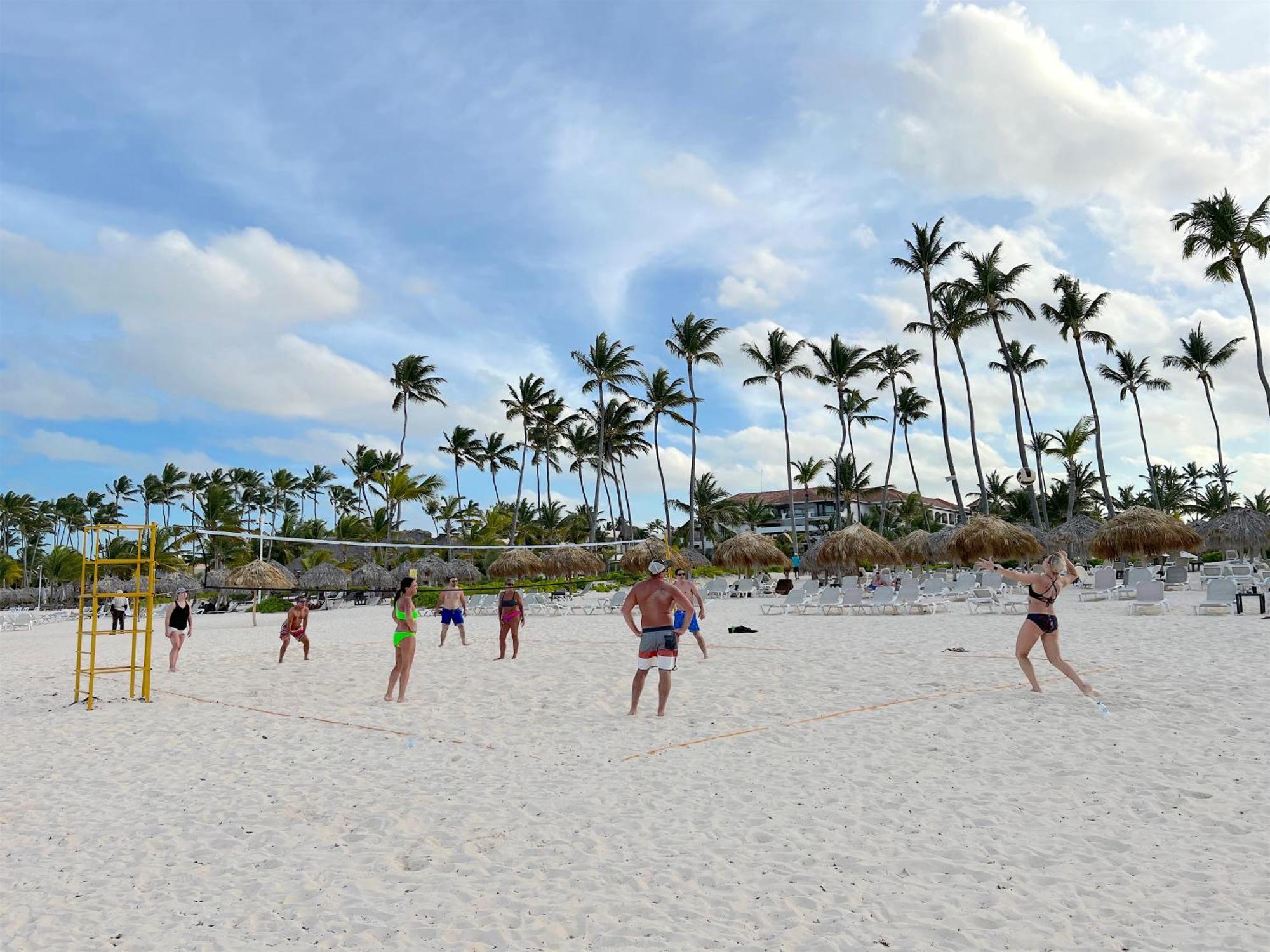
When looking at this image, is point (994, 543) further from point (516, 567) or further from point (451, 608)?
point (516, 567)

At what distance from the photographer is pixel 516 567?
32.0m

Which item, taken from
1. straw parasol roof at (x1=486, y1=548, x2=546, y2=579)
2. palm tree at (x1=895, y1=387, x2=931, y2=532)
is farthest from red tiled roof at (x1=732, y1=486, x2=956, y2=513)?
straw parasol roof at (x1=486, y1=548, x2=546, y2=579)

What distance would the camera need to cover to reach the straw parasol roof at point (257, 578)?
28.0 m

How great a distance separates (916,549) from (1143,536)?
7.39 meters

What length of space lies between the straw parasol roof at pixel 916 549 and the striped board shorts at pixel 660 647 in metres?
22.4

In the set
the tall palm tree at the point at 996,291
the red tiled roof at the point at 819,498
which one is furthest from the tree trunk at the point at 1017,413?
the red tiled roof at the point at 819,498

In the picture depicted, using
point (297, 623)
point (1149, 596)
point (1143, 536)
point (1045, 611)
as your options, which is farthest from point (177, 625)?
point (1143, 536)

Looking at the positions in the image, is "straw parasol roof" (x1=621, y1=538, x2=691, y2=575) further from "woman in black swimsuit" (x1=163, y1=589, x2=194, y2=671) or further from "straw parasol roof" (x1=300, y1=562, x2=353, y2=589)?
"woman in black swimsuit" (x1=163, y1=589, x2=194, y2=671)

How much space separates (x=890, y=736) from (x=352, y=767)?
4015mm

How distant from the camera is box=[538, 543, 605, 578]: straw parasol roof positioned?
3234cm

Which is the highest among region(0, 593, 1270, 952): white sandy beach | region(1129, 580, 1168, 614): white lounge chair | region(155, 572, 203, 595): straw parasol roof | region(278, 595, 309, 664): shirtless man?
region(155, 572, 203, 595): straw parasol roof

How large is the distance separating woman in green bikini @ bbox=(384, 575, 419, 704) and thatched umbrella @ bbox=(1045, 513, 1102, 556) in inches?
968

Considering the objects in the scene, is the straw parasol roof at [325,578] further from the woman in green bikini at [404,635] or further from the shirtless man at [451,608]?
the woman in green bikini at [404,635]

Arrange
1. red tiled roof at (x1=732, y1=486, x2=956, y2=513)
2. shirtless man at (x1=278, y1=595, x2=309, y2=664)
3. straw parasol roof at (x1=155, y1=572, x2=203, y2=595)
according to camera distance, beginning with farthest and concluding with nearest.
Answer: red tiled roof at (x1=732, y1=486, x2=956, y2=513)
straw parasol roof at (x1=155, y1=572, x2=203, y2=595)
shirtless man at (x1=278, y1=595, x2=309, y2=664)
